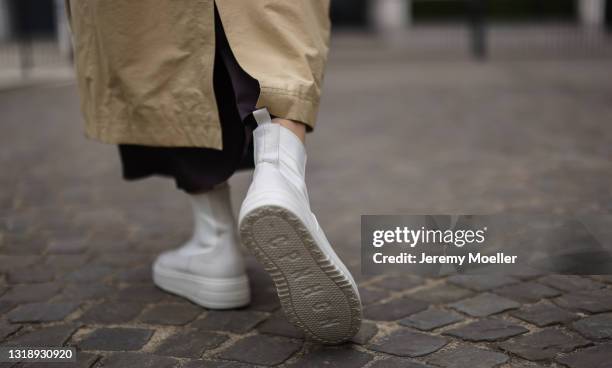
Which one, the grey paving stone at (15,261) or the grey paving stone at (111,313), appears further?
the grey paving stone at (15,261)

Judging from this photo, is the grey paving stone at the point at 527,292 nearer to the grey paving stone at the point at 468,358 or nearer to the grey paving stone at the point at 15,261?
the grey paving stone at the point at 468,358

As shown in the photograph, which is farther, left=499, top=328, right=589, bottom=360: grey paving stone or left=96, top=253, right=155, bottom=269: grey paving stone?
left=96, top=253, right=155, bottom=269: grey paving stone

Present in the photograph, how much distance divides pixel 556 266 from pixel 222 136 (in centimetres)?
121

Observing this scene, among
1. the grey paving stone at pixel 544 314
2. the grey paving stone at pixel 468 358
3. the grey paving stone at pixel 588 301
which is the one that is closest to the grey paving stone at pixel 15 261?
the grey paving stone at pixel 468 358

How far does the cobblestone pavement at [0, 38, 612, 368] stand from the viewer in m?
1.89

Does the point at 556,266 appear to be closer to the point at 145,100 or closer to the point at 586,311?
the point at 586,311

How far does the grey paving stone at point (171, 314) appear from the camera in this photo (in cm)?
211

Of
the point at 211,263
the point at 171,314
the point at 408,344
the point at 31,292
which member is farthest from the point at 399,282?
the point at 31,292

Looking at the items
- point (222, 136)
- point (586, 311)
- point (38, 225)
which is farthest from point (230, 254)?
point (38, 225)

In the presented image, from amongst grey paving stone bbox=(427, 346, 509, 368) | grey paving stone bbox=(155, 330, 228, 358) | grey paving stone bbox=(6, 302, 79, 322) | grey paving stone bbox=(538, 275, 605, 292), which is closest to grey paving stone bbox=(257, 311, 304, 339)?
grey paving stone bbox=(155, 330, 228, 358)

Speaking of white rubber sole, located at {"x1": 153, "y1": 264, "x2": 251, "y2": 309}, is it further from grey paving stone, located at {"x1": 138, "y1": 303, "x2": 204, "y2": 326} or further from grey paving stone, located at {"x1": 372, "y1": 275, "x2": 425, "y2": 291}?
grey paving stone, located at {"x1": 372, "y1": 275, "x2": 425, "y2": 291}

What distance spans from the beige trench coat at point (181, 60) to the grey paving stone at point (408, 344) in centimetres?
59

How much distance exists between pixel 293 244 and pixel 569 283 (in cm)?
112

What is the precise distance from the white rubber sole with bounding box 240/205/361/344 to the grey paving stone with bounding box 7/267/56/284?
3.74 ft
